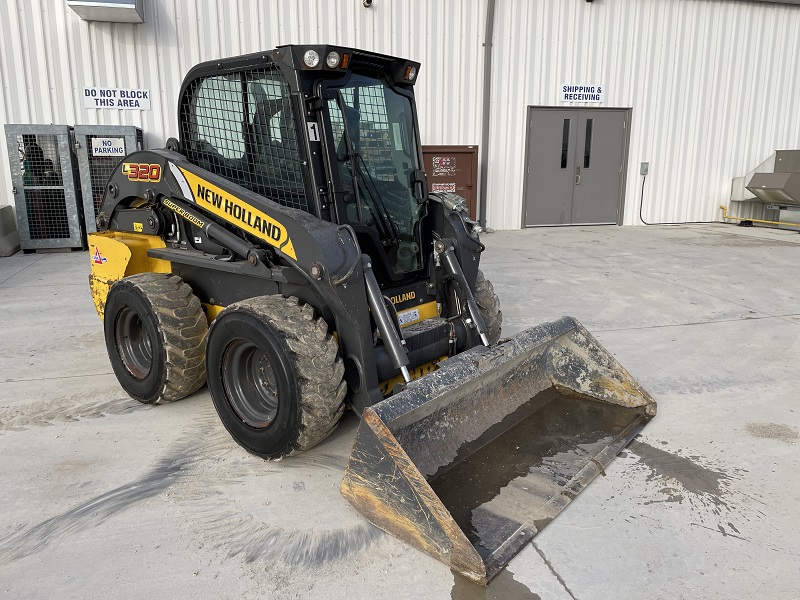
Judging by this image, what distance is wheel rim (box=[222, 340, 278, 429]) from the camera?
3.46 m

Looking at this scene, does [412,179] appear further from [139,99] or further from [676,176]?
[676,176]

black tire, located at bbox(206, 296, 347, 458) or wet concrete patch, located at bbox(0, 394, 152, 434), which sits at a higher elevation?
black tire, located at bbox(206, 296, 347, 458)

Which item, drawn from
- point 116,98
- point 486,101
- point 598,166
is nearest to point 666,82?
point 598,166

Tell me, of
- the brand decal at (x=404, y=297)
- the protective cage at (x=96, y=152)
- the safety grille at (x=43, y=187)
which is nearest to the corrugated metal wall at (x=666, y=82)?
the protective cage at (x=96, y=152)

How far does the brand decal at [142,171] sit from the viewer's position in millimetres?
4254

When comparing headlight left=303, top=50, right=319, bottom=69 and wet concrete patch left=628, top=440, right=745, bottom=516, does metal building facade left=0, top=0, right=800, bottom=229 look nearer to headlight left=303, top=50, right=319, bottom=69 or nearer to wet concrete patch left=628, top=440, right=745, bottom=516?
headlight left=303, top=50, right=319, bottom=69

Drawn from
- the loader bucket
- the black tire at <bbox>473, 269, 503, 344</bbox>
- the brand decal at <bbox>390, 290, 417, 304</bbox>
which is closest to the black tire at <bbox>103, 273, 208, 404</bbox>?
the brand decal at <bbox>390, 290, 417, 304</bbox>

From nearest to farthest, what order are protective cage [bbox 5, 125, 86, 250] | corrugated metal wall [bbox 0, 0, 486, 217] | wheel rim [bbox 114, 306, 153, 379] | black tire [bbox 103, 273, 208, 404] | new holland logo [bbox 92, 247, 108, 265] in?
black tire [bbox 103, 273, 208, 404]
wheel rim [bbox 114, 306, 153, 379]
new holland logo [bbox 92, 247, 108, 265]
protective cage [bbox 5, 125, 86, 250]
corrugated metal wall [bbox 0, 0, 486, 217]


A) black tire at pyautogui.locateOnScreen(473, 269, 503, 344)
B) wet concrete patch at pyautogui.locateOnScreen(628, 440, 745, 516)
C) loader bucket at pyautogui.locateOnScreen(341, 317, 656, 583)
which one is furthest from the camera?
black tire at pyautogui.locateOnScreen(473, 269, 503, 344)

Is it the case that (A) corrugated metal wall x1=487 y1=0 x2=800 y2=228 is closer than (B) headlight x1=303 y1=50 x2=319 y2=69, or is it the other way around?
(B) headlight x1=303 y1=50 x2=319 y2=69

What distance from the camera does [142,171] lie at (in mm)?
4375

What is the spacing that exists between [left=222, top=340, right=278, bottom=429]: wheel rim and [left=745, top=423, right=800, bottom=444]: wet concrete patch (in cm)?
296

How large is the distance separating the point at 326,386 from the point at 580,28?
12206mm

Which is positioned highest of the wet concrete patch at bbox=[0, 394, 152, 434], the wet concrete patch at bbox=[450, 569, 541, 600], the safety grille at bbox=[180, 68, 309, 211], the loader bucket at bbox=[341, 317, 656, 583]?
the safety grille at bbox=[180, 68, 309, 211]
